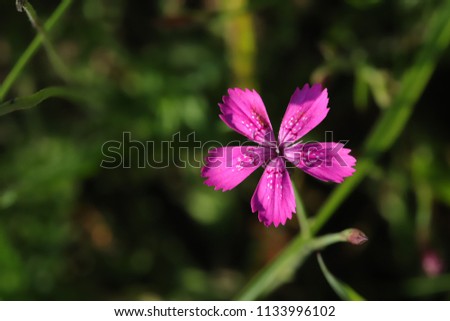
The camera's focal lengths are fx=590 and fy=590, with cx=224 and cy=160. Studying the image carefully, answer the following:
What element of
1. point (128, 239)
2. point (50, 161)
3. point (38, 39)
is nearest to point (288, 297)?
point (128, 239)

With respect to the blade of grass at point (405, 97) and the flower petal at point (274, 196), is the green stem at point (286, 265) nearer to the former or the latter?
the blade of grass at point (405, 97)

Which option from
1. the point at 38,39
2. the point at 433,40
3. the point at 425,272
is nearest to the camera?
the point at 38,39

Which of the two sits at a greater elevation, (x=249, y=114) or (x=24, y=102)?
(x=249, y=114)

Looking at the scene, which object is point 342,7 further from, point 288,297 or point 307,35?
point 288,297

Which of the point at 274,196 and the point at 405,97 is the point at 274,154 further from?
the point at 405,97

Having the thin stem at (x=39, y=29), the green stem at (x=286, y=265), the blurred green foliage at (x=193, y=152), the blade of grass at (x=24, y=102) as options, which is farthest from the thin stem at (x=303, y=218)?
the thin stem at (x=39, y=29)

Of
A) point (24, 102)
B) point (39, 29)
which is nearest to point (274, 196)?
point (24, 102)
